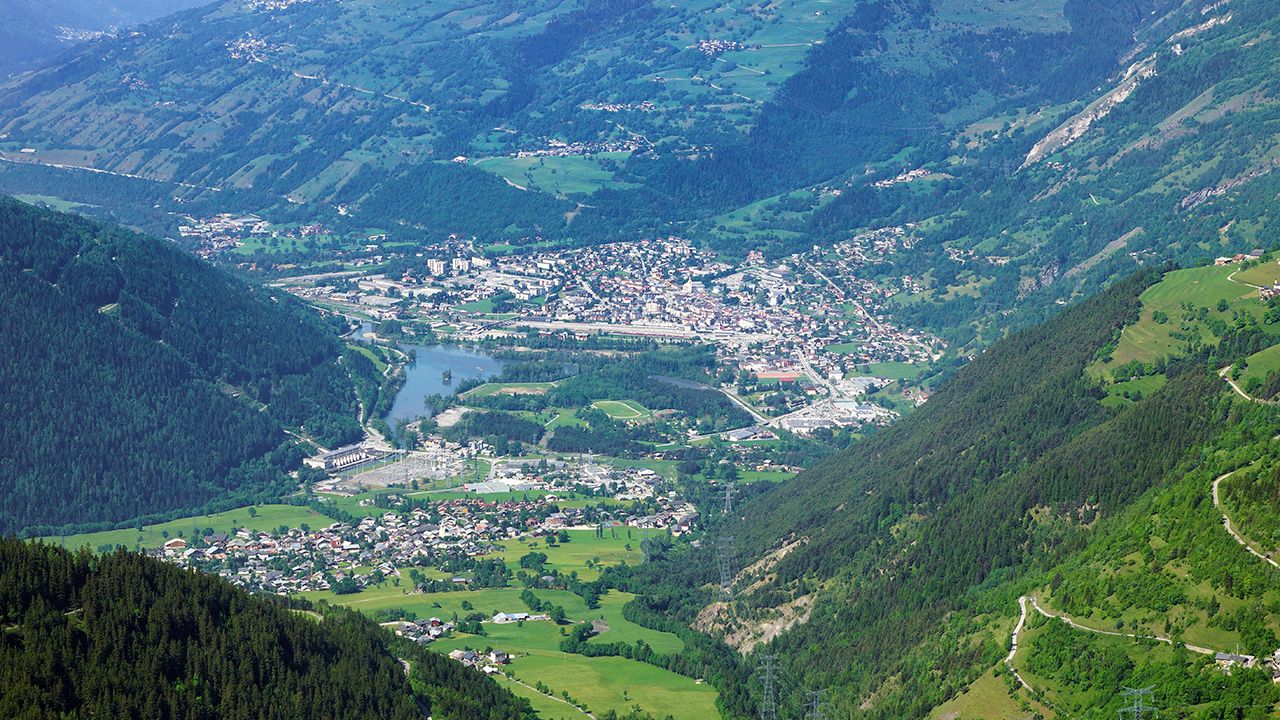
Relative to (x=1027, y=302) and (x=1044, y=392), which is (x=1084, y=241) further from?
(x=1044, y=392)

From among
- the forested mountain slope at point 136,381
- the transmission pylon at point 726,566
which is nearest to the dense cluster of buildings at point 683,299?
the forested mountain slope at point 136,381

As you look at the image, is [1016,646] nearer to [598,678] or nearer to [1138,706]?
[1138,706]

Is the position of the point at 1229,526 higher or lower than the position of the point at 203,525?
higher

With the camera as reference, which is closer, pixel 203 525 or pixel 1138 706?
pixel 1138 706

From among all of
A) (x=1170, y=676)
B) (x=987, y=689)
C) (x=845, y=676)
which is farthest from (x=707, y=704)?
(x=1170, y=676)

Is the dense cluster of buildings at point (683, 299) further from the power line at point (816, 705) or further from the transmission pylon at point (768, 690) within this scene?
the power line at point (816, 705)

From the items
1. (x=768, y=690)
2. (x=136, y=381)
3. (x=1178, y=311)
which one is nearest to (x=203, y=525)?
(x=136, y=381)

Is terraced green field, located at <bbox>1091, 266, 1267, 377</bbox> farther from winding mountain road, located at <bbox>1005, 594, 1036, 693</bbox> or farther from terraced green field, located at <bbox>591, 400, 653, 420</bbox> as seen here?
terraced green field, located at <bbox>591, 400, 653, 420</bbox>

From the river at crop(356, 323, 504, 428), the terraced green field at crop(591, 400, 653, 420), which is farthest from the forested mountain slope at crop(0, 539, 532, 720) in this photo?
the river at crop(356, 323, 504, 428)
